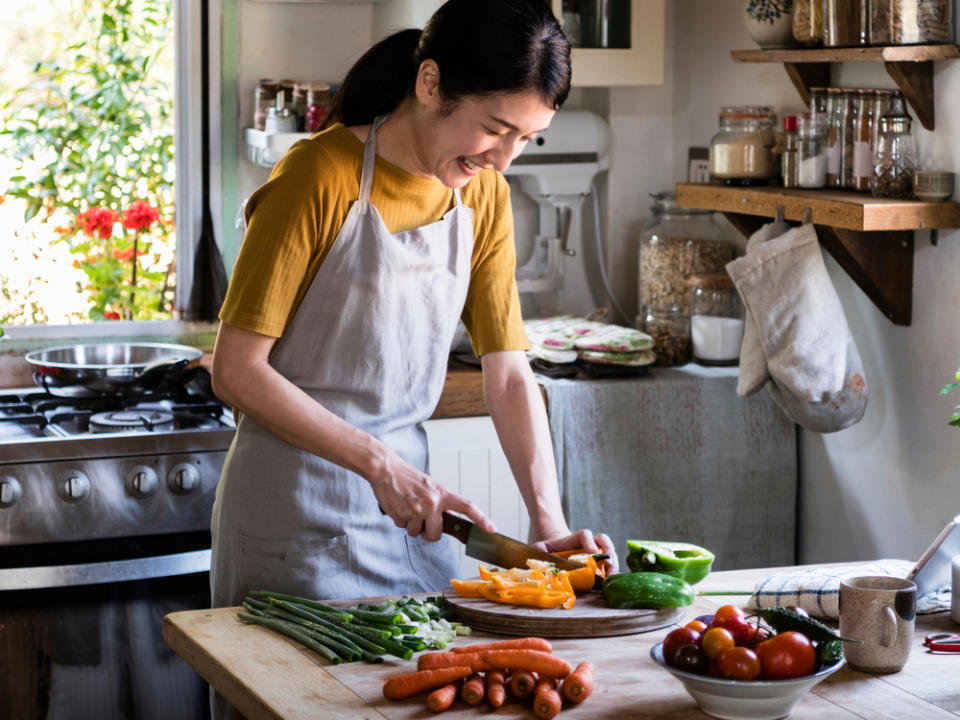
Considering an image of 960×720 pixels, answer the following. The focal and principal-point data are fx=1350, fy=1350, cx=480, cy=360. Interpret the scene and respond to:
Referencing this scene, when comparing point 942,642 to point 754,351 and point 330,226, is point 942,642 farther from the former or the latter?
point 754,351

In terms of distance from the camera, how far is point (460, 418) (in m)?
2.93

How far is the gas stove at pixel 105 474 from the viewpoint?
253 cm

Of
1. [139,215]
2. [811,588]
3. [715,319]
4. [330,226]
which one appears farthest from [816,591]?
[139,215]

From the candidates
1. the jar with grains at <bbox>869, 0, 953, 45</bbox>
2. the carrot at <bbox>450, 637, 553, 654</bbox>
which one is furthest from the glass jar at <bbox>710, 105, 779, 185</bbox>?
the carrot at <bbox>450, 637, 553, 654</bbox>

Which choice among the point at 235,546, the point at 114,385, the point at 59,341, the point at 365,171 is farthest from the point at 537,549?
the point at 59,341

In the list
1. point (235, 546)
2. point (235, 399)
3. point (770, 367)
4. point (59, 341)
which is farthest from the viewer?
point (59, 341)

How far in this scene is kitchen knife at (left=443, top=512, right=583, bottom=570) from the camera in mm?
1774

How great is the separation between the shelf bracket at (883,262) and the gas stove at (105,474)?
1.28 m

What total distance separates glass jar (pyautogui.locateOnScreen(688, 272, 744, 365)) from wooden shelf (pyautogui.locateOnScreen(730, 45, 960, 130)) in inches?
20.2

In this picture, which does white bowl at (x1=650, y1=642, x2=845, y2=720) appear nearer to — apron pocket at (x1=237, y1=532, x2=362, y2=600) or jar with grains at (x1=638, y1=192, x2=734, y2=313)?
apron pocket at (x1=237, y1=532, x2=362, y2=600)

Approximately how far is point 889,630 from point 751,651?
0.76 feet

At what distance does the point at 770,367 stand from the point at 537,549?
1106 mm

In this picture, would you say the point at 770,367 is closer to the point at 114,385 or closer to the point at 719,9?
the point at 719,9

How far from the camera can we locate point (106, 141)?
3.38m
